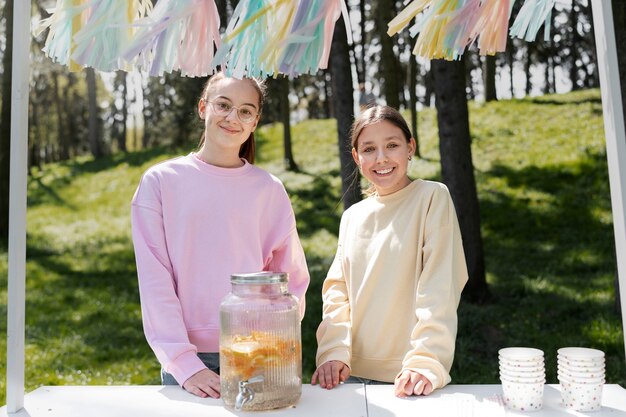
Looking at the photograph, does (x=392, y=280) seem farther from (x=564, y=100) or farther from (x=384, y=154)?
(x=564, y=100)

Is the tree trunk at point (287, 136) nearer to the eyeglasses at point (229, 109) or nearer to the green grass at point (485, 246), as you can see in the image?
the green grass at point (485, 246)

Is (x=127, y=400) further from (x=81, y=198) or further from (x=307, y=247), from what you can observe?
(x=81, y=198)

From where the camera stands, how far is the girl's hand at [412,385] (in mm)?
1910

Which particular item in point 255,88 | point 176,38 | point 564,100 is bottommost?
point 255,88

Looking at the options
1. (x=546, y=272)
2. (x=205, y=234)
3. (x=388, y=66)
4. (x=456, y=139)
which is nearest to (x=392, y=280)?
(x=205, y=234)

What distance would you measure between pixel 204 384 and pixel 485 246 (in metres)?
6.40

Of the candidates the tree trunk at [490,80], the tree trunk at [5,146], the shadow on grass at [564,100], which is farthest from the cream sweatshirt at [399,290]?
the tree trunk at [490,80]

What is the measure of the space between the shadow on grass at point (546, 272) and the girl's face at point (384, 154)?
3.00 m

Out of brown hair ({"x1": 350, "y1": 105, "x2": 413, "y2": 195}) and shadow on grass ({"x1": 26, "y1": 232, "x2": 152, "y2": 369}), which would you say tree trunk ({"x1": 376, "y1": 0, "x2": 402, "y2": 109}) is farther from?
brown hair ({"x1": 350, "y1": 105, "x2": 413, "y2": 195})

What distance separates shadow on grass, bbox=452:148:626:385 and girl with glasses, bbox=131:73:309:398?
3.10 metres

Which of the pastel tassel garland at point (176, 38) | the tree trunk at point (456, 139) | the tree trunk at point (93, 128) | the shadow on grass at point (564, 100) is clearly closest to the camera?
the pastel tassel garland at point (176, 38)

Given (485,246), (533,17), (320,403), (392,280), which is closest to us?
(320,403)

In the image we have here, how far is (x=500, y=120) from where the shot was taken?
11.9 m

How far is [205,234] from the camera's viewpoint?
7.08 feet
